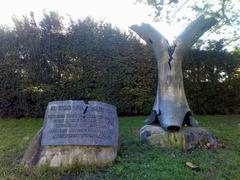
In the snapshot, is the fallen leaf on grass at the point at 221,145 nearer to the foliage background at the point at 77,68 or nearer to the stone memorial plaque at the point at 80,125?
the stone memorial plaque at the point at 80,125

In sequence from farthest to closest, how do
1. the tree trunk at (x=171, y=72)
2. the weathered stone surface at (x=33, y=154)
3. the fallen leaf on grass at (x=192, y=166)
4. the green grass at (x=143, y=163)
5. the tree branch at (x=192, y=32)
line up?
the tree branch at (x=192, y=32), the tree trunk at (x=171, y=72), the weathered stone surface at (x=33, y=154), the fallen leaf on grass at (x=192, y=166), the green grass at (x=143, y=163)

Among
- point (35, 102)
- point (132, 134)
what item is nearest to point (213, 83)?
point (132, 134)

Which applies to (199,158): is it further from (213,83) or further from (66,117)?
(213,83)

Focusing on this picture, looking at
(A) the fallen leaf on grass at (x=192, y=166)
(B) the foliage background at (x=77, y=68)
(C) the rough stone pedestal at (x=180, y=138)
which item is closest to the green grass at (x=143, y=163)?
(A) the fallen leaf on grass at (x=192, y=166)

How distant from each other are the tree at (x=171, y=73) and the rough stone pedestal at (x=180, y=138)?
0.58ft

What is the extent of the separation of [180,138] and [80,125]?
175 cm

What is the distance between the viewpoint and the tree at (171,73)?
18.1 feet

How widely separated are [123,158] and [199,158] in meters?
1.17

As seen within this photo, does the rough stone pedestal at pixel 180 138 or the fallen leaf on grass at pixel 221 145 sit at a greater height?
the rough stone pedestal at pixel 180 138

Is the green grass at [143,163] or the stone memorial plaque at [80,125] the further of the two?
the stone memorial plaque at [80,125]

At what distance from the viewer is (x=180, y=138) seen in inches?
202

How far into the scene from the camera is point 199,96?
9945 mm

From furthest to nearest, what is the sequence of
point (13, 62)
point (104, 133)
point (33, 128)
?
point (13, 62)
point (33, 128)
point (104, 133)

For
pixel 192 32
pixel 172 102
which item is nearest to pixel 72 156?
pixel 172 102
